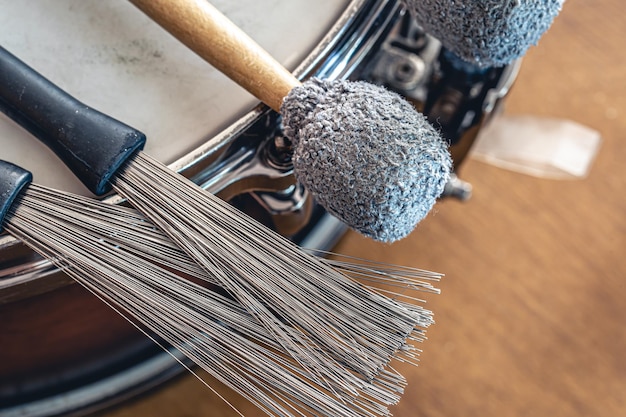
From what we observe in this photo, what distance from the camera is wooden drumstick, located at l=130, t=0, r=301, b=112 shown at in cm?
35

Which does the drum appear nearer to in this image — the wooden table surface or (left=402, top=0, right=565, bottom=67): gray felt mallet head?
(left=402, top=0, right=565, bottom=67): gray felt mallet head

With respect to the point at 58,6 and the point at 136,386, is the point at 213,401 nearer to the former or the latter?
the point at 136,386

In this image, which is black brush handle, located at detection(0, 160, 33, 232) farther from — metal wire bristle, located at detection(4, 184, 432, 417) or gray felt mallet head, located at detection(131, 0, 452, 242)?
gray felt mallet head, located at detection(131, 0, 452, 242)

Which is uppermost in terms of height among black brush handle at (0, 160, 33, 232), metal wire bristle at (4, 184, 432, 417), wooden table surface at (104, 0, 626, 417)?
black brush handle at (0, 160, 33, 232)

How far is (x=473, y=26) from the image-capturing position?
0.35m

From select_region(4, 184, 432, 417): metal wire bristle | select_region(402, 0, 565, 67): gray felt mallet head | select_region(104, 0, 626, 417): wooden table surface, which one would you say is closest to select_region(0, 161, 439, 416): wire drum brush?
select_region(4, 184, 432, 417): metal wire bristle

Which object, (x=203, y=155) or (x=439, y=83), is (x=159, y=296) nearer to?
(x=203, y=155)

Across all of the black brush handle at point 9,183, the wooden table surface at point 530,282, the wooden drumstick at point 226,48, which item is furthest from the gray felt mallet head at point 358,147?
the wooden table surface at point 530,282

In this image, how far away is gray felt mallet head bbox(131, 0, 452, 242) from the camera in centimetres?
31

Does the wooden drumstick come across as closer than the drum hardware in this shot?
Yes

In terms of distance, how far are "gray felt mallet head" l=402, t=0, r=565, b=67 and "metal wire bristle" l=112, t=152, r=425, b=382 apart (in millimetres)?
141

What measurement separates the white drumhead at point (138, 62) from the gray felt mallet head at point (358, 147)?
39 mm

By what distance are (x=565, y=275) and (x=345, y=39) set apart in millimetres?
372

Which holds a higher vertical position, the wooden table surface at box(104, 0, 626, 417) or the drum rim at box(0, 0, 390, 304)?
the drum rim at box(0, 0, 390, 304)
